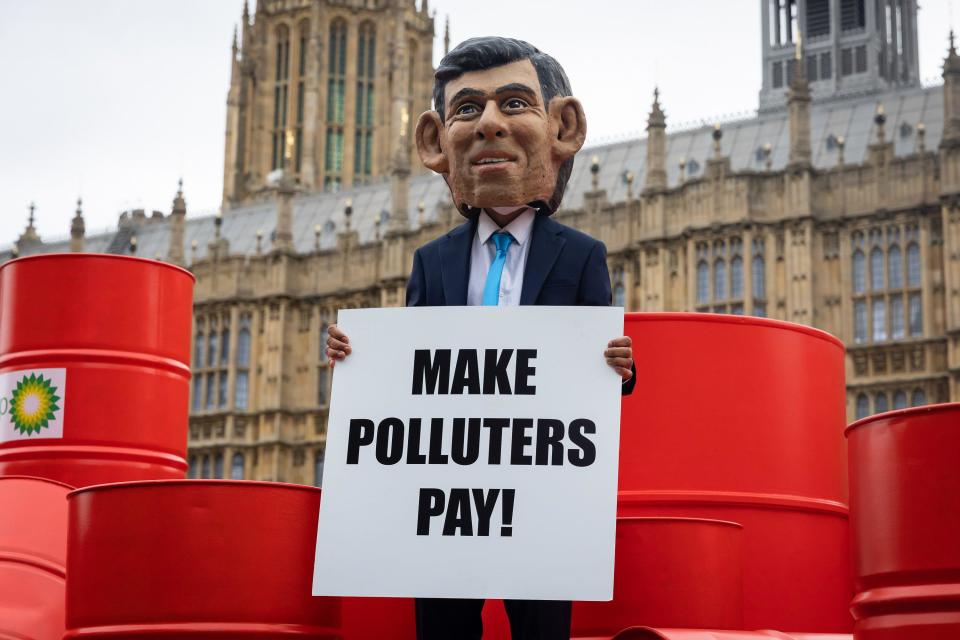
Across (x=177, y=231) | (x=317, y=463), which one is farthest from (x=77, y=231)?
(x=317, y=463)

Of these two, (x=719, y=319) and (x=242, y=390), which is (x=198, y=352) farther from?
(x=719, y=319)

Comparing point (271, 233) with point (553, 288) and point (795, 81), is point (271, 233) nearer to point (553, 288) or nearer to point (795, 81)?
point (795, 81)

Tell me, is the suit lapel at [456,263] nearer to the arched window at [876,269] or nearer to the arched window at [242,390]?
the arched window at [876,269]

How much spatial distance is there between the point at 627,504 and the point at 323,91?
1721 inches

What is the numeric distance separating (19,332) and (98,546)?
2661mm

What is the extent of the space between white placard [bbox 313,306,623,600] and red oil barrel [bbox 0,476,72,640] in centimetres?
192

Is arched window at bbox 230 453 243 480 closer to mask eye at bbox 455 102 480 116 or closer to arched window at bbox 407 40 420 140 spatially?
arched window at bbox 407 40 420 140

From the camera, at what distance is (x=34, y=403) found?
6.99m

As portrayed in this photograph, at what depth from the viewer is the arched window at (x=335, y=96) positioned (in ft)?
158

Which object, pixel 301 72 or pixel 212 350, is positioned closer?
pixel 212 350

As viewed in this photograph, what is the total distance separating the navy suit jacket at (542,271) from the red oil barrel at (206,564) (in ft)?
2.57

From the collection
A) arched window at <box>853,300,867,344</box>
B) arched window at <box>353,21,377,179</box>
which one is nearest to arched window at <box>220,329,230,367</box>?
arched window at <box>853,300,867,344</box>

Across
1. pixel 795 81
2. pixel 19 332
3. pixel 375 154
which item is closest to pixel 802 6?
pixel 375 154

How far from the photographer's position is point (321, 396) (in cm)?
3159
